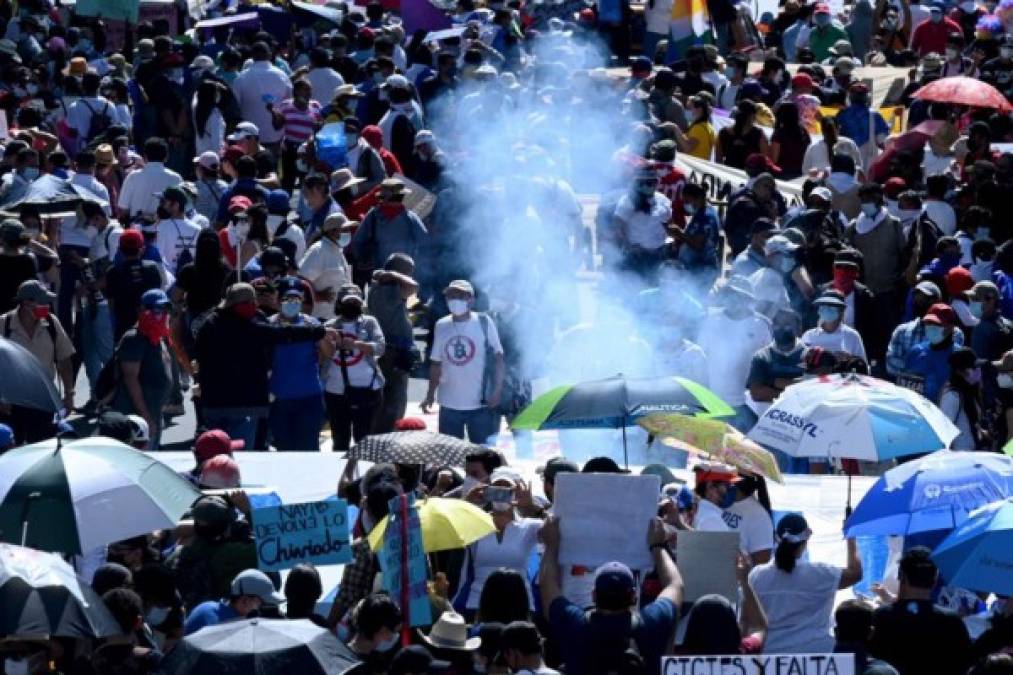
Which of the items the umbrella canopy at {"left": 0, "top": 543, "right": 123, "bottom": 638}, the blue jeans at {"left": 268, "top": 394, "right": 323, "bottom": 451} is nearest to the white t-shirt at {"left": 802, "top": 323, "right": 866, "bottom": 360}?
the blue jeans at {"left": 268, "top": 394, "right": 323, "bottom": 451}

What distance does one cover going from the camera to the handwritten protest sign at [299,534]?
11.6 m

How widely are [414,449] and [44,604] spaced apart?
3.33m

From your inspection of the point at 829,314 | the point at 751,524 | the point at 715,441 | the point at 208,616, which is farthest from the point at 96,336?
the point at 208,616

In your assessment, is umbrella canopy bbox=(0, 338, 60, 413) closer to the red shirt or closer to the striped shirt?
the striped shirt

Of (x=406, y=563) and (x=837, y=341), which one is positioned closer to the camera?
(x=406, y=563)

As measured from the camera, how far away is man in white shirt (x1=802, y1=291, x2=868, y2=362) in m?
16.5

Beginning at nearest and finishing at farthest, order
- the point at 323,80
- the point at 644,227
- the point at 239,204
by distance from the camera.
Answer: the point at 239,204 < the point at 644,227 < the point at 323,80

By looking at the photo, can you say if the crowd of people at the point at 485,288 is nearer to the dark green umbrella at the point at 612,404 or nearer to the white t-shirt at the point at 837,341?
the white t-shirt at the point at 837,341

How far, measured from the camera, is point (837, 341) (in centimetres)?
1656

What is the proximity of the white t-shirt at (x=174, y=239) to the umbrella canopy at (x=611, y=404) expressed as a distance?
5059 mm

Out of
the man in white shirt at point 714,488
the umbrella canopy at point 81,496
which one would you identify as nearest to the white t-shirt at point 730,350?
the man in white shirt at point 714,488

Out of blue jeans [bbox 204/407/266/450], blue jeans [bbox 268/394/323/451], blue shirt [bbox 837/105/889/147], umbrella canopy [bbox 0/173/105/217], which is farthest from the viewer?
blue shirt [bbox 837/105/889/147]

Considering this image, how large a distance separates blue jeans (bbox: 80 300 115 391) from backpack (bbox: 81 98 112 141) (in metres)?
5.24

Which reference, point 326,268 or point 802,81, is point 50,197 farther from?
point 802,81
